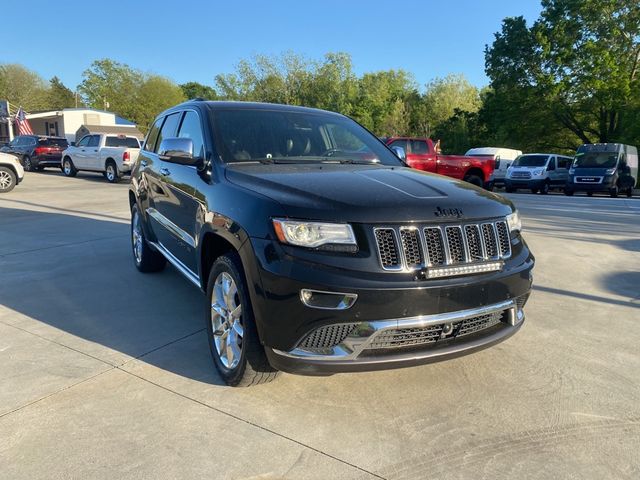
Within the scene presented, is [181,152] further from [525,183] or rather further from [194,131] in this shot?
[525,183]

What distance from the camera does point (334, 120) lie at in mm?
4496

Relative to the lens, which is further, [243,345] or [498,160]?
[498,160]

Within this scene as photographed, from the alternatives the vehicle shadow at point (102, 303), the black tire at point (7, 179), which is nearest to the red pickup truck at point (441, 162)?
the vehicle shadow at point (102, 303)

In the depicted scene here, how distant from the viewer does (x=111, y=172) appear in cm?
1922

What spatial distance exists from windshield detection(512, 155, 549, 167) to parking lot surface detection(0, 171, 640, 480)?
18.9 meters

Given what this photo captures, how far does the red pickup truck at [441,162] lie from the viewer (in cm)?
1633

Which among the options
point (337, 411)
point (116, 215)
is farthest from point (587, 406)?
point (116, 215)

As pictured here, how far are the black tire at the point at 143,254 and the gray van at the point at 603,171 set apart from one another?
18633 mm

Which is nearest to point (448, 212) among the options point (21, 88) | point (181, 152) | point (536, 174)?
point (181, 152)

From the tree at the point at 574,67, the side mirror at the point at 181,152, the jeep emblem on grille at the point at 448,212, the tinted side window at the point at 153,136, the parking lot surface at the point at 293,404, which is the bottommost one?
the parking lot surface at the point at 293,404

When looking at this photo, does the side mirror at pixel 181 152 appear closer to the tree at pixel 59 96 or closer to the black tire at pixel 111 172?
the black tire at pixel 111 172

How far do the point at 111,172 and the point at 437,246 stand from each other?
61.8 feet

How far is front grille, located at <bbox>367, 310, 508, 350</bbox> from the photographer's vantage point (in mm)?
2572

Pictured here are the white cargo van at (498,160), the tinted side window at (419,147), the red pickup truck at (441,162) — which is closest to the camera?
the red pickup truck at (441,162)
